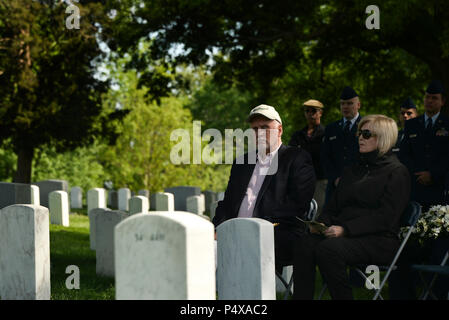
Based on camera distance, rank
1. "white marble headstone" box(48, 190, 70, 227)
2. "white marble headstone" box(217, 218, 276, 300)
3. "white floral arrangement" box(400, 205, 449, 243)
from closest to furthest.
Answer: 1. "white marble headstone" box(217, 218, 276, 300)
2. "white floral arrangement" box(400, 205, 449, 243)
3. "white marble headstone" box(48, 190, 70, 227)

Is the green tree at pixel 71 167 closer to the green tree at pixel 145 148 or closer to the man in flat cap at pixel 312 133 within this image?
the green tree at pixel 145 148

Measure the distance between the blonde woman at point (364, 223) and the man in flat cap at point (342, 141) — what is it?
6.81 feet

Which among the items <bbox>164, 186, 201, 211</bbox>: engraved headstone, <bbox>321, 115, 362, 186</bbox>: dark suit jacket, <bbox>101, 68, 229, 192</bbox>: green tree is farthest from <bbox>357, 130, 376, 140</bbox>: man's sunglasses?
<bbox>101, 68, 229, 192</bbox>: green tree

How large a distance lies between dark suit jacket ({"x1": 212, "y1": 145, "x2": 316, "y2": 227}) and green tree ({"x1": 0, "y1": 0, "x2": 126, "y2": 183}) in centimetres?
1524

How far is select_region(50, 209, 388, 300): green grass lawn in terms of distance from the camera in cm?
712

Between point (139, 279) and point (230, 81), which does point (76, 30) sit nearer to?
point (230, 81)

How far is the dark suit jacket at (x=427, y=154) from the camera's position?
698 centimetres

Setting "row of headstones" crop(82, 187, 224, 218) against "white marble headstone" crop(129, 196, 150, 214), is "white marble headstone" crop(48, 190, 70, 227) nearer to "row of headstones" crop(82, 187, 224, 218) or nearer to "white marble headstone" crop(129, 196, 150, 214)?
"row of headstones" crop(82, 187, 224, 218)

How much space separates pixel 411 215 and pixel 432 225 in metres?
0.38

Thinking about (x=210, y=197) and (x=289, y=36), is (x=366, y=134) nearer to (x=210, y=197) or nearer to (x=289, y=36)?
(x=289, y=36)

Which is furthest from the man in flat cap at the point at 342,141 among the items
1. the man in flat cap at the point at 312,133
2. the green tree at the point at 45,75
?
the green tree at the point at 45,75
